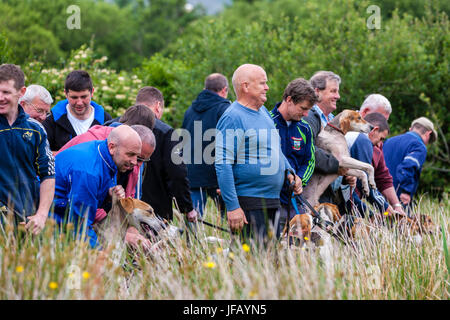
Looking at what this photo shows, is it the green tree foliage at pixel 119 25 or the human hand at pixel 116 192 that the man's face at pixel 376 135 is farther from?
the green tree foliage at pixel 119 25

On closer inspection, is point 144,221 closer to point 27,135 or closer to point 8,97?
point 27,135

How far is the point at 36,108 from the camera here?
686cm

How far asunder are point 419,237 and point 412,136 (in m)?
2.79

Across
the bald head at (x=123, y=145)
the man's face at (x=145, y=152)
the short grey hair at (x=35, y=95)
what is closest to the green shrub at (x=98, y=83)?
the short grey hair at (x=35, y=95)

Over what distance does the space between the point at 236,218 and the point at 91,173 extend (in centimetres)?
131

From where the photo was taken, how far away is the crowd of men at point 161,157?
4789 mm

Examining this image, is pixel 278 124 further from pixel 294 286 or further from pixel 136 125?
pixel 294 286

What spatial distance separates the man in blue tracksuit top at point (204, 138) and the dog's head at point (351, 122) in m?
1.87

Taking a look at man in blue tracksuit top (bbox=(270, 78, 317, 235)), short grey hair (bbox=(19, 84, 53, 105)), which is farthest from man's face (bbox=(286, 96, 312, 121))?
short grey hair (bbox=(19, 84, 53, 105))

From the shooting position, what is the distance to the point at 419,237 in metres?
6.11

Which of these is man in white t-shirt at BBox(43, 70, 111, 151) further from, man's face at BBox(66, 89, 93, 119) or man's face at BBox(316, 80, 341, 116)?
man's face at BBox(316, 80, 341, 116)

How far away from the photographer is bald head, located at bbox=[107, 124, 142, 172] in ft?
16.1

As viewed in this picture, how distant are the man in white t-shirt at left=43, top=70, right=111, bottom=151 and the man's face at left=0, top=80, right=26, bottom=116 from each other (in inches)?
69.2
